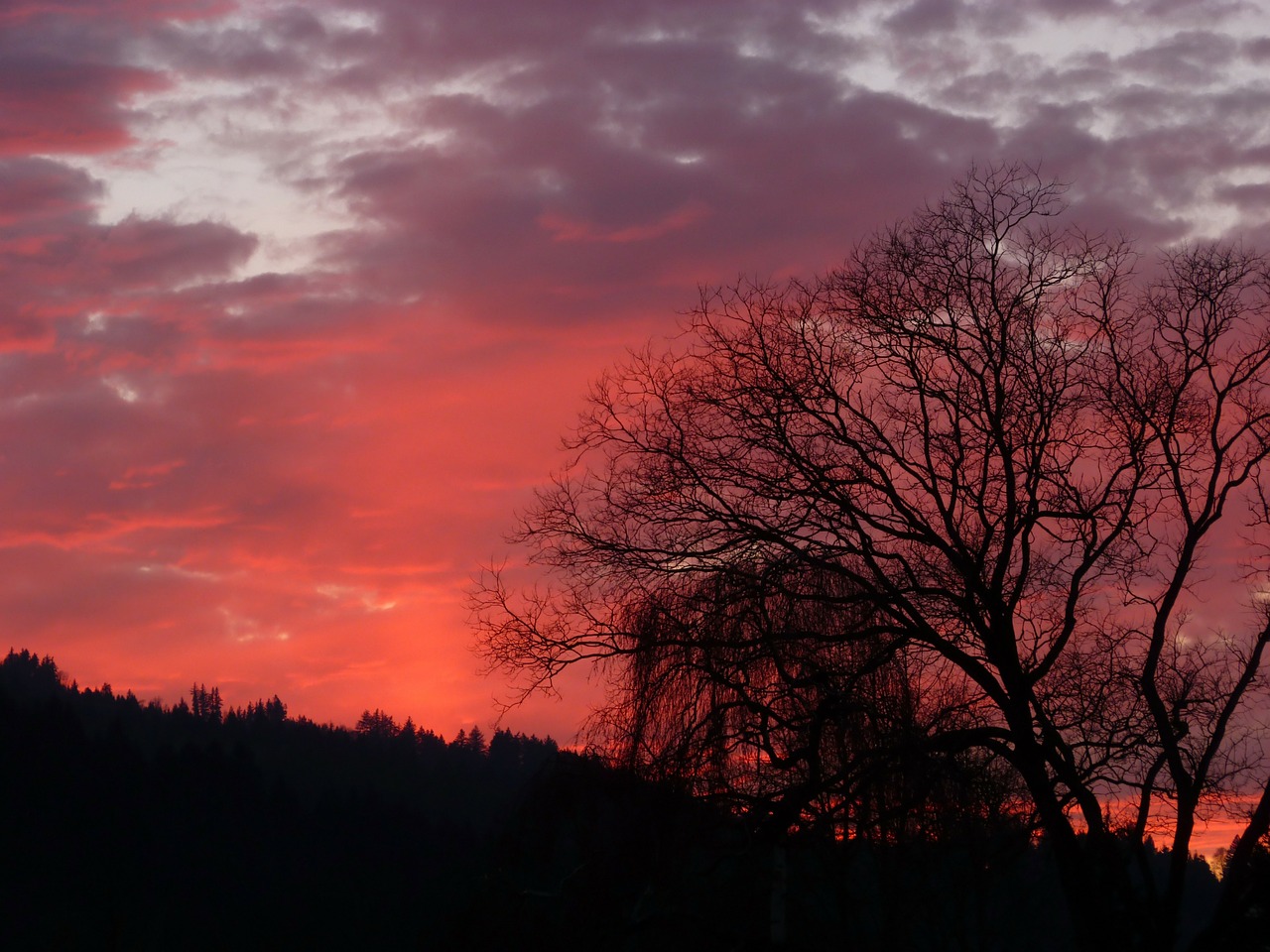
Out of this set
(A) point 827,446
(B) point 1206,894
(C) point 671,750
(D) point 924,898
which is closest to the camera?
(C) point 671,750

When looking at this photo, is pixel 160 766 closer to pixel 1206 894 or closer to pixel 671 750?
pixel 1206 894

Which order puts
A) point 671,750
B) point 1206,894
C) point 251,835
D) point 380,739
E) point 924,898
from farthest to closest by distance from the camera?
point 380,739
point 251,835
point 1206,894
point 924,898
point 671,750

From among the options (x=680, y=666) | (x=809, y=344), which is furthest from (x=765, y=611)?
(x=809, y=344)

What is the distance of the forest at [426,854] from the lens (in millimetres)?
15633

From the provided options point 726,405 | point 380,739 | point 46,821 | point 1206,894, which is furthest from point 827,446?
point 380,739

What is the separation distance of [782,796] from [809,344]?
5202mm

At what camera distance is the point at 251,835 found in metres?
107

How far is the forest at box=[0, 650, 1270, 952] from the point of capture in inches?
615

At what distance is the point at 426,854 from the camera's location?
97.9 metres

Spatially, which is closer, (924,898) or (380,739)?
(924,898)

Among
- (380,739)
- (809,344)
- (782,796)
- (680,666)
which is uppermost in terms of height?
(380,739)

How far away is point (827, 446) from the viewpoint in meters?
15.5

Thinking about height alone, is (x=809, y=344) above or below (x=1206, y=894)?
above

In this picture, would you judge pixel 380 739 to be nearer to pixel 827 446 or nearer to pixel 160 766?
pixel 160 766
